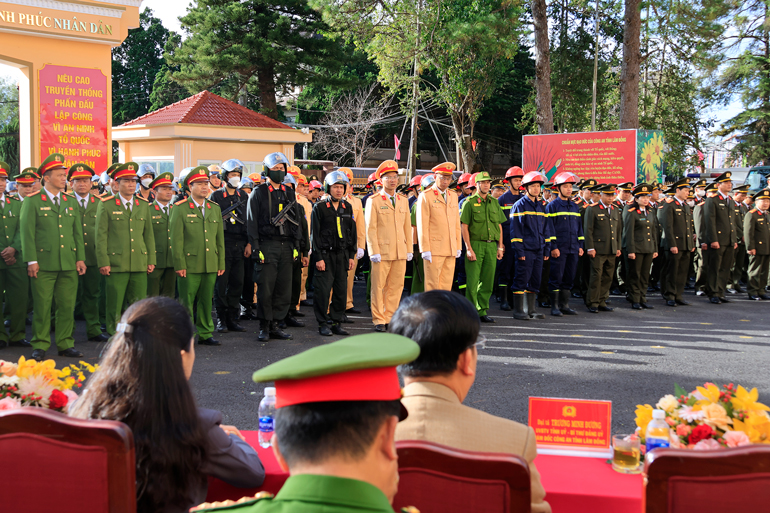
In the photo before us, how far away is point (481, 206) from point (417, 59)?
1580 cm

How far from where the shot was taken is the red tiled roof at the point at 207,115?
75.0 feet

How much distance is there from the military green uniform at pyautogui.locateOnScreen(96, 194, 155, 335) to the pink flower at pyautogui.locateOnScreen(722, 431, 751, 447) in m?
7.13

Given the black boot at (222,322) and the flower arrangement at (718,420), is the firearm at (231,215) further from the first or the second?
the flower arrangement at (718,420)

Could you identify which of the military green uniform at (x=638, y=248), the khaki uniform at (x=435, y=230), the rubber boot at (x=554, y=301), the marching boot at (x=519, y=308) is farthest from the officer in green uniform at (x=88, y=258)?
the military green uniform at (x=638, y=248)

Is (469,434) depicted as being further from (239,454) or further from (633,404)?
(633,404)

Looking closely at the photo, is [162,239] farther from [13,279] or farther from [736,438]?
[736,438]

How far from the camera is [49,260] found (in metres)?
7.34

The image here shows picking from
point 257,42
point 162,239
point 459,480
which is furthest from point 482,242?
point 257,42

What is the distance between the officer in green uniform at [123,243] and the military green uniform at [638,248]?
780 centimetres

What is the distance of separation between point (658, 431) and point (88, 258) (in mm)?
7816

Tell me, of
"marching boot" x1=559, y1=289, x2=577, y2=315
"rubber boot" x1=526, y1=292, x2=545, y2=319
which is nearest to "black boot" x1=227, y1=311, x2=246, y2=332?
"rubber boot" x1=526, y1=292, x2=545, y2=319

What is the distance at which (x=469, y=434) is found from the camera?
2020 millimetres

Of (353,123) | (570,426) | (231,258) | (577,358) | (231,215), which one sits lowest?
(577,358)

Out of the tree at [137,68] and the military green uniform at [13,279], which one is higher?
the tree at [137,68]
